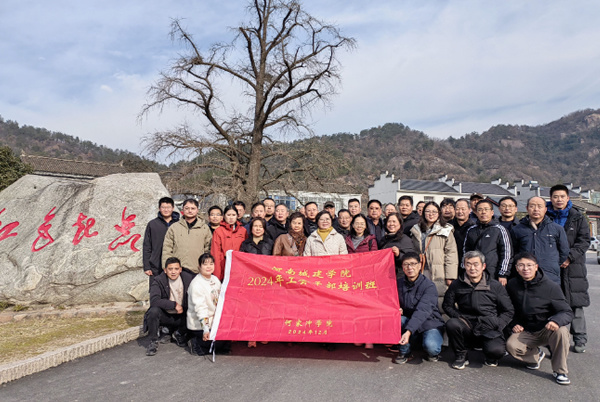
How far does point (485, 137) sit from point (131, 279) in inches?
5509

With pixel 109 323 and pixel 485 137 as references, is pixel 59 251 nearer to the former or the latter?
pixel 109 323

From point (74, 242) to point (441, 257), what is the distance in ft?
18.9

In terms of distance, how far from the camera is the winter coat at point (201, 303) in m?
4.60

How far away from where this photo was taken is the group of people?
4168mm

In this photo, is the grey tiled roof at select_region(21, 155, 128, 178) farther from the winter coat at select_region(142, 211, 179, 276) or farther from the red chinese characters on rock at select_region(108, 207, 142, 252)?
the winter coat at select_region(142, 211, 179, 276)

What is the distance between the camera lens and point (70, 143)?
8925 centimetres

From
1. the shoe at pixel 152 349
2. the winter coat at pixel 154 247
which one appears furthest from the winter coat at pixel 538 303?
the winter coat at pixel 154 247

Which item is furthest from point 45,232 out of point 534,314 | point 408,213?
point 534,314

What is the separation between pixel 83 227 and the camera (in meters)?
6.98

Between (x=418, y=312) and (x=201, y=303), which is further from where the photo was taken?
(x=201, y=303)

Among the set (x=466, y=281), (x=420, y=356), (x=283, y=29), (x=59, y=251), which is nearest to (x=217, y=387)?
(x=420, y=356)

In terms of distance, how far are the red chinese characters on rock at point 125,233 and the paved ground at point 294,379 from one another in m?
2.47

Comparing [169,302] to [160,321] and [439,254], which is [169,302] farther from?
[439,254]

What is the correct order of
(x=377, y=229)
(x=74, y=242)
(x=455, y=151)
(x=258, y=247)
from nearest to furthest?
(x=258, y=247), (x=377, y=229), (x=74, y=242), (x=455, y=151)
